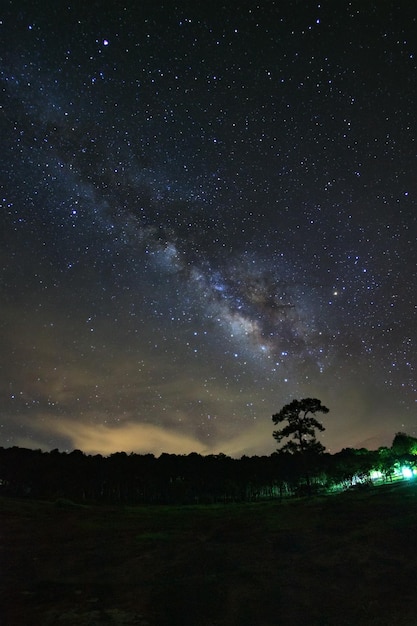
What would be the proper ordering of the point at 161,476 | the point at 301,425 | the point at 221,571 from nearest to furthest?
the point at 221,571
the point at 301,425
the point at 161,476

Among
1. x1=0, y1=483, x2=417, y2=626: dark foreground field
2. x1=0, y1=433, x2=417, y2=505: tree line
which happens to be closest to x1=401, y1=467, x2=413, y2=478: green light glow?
x1=0, y1=433, x2=417, y2=505: tree line

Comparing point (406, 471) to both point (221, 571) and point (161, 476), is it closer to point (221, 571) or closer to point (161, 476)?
point (161, 476)

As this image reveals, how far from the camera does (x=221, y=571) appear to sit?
66.3 feet

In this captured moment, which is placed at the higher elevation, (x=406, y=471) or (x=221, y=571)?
(x=406, y=471)

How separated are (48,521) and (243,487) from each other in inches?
2811

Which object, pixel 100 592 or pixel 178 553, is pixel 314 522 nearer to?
pixel 178 553

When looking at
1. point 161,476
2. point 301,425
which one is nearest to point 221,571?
point 301,425

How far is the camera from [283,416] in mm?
58719

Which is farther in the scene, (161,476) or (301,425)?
(161,476)

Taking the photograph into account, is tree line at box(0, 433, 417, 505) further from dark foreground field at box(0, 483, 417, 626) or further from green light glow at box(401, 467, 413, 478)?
dark foreground field at box(0, 483, 417, 626)

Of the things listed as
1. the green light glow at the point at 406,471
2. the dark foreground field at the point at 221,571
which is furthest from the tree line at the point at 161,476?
the dark foreground field at the point at 221,571

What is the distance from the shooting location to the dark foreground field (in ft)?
49.7

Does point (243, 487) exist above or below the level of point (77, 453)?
below

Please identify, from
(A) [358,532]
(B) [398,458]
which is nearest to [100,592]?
(A) [358,532]
